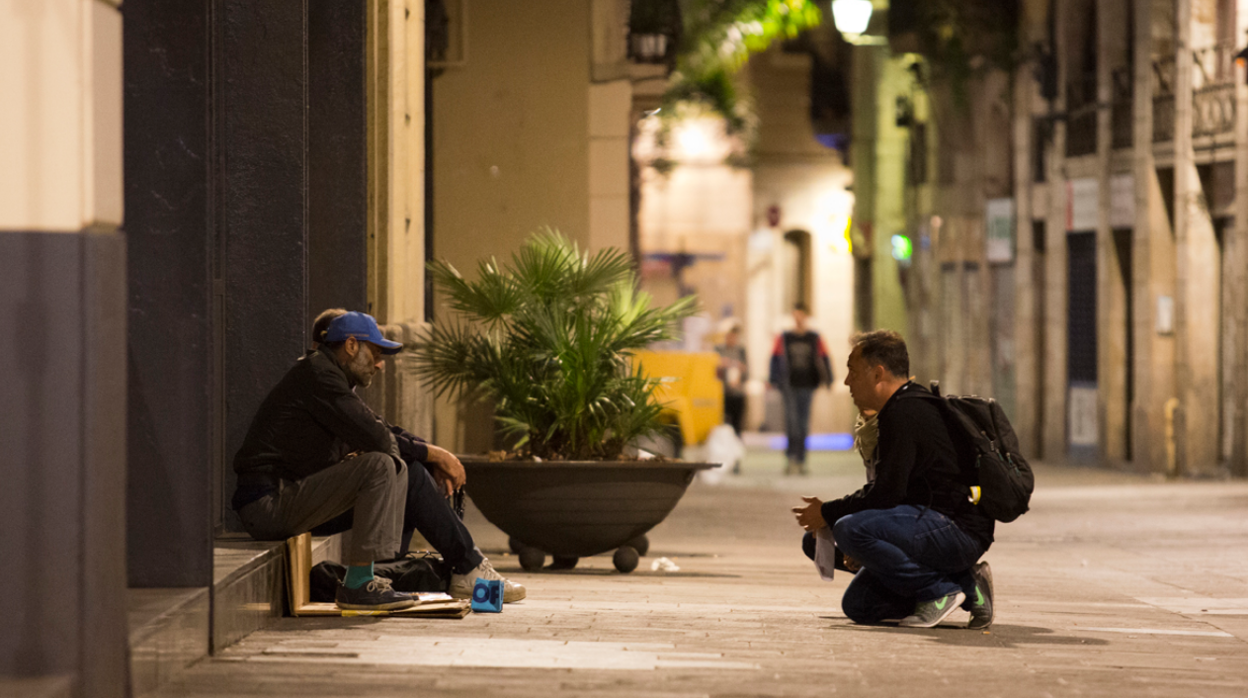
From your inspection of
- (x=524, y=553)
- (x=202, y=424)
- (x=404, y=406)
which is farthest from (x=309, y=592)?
(x=404, y=406)

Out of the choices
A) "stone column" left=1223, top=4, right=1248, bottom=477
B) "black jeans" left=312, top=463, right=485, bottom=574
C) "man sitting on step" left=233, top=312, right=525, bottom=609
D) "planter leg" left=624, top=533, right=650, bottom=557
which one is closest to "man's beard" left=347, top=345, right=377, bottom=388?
"man sitting on step" left=233, top=312, right=525, bottom=609

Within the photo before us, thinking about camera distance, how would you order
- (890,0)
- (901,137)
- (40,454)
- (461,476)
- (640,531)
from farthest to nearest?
(901,137) → (890,0) → (640,531) → (461,476) → (40,454)

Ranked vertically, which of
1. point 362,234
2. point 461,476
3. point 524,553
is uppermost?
point 362,234

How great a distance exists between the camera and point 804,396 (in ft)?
69.6

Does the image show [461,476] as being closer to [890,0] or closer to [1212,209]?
[1212,209]

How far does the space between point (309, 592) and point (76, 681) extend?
2.84 meters

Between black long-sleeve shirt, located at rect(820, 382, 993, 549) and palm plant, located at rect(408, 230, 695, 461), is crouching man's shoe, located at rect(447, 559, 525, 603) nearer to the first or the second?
black long-sleeve shirt, located at rect(820, 382, 993, 549)

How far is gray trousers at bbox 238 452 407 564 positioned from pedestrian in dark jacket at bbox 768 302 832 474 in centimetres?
1362

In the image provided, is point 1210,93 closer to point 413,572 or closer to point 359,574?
point 413,572

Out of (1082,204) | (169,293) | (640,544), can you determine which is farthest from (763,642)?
(1082,204)

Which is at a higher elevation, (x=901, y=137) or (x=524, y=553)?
(x=901, y=137)

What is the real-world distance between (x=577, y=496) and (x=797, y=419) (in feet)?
38.5

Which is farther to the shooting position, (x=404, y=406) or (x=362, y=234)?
(x=404, y=406)

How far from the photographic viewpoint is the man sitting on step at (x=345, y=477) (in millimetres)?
7566
